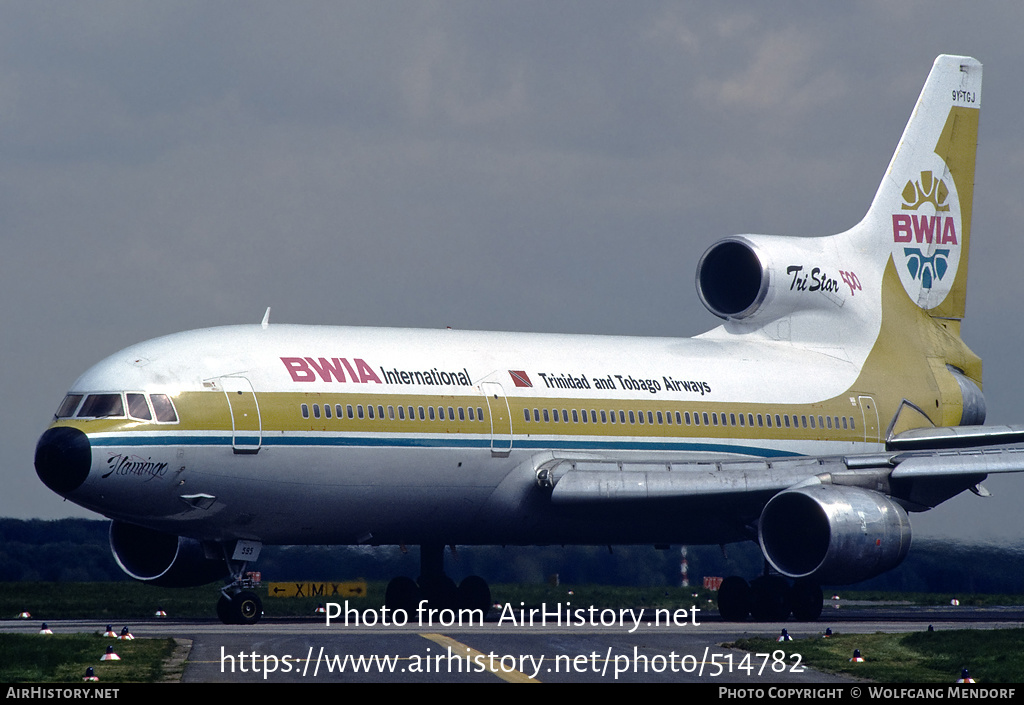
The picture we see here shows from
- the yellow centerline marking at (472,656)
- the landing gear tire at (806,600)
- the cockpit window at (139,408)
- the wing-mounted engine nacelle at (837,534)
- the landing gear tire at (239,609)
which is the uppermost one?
the cockpit window at (139,408)

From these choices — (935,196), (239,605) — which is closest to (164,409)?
(239,605)

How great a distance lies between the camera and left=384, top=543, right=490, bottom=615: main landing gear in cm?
3247

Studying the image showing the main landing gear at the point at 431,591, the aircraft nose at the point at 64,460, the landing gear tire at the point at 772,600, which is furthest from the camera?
the main landing gear at the point at 431,591

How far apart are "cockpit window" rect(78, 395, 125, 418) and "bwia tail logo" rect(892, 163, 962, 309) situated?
21.5 metres

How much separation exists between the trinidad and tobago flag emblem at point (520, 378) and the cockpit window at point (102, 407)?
8206 mm

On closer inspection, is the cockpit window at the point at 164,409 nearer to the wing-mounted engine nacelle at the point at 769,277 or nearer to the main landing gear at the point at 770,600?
the main landing gear at the point at 770,600

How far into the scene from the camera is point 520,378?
30938 millimetres

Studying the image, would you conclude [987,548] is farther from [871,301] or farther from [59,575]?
[59,575]

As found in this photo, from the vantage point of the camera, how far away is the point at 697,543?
33812mm

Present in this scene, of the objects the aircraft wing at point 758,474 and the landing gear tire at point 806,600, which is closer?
the aircraft wing at point 758,474

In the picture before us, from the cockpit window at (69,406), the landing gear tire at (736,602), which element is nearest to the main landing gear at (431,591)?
the landing gear tire at (736,602)

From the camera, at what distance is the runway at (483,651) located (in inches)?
680

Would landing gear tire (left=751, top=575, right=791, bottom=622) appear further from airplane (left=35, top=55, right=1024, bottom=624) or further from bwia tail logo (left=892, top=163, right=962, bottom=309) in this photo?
bwia tail logo (left=892, top=163, right=962, bottom=309)
